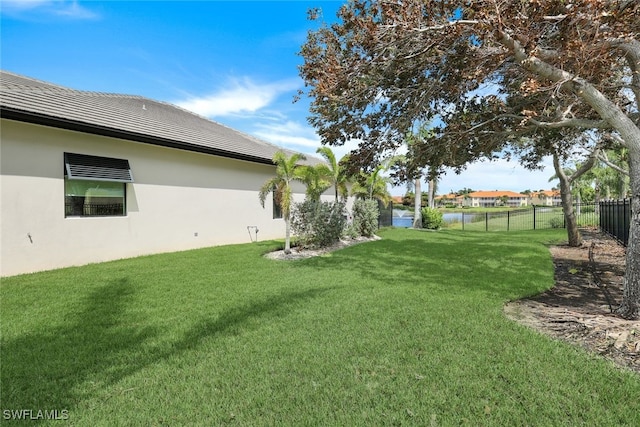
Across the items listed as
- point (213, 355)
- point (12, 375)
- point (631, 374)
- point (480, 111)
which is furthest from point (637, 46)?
point (12, 375)

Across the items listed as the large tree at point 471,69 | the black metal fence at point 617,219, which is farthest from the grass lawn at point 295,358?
the black metal fence at point 617,219

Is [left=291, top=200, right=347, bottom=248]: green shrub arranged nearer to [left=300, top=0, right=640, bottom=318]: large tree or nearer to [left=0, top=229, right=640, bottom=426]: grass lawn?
[left=300, top=0, right=640, bottom=318]: large tree

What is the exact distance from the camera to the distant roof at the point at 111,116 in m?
7.71

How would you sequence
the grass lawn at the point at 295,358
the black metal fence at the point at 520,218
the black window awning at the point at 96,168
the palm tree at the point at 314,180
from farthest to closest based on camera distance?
the black metal fence at the point at 520,218, the palm tree at the point at 314,180, the black window awning at the point at 96,168, the grass lawn at the point at 295,358

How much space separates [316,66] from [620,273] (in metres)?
8.17

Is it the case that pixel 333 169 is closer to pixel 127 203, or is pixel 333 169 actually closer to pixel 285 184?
pixel 285 184

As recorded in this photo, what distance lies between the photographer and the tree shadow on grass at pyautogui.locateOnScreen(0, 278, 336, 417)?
2.84 metres

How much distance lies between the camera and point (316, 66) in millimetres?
5398

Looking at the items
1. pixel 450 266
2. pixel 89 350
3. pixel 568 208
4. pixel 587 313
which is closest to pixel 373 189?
pixel 568 208

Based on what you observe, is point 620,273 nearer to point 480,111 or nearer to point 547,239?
point 480,111

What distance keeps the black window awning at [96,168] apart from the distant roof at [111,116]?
2.31ft

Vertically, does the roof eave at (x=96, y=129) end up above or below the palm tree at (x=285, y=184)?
above

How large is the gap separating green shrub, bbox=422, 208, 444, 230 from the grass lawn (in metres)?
16.2

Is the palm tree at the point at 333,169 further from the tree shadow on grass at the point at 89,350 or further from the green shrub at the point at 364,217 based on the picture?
the tree shadow on grass at the point at 89,350
